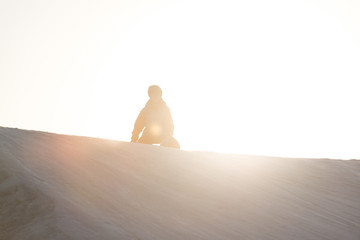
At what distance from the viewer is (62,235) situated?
162cm

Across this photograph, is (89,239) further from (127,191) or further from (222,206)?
(222,206)

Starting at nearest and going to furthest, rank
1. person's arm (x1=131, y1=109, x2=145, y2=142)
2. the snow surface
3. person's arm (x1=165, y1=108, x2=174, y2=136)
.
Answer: the snow surface, person's arm (x1=165, y1=108, x2=174, y2=136), person's arm (x1=131, y1=109, x2=145, y2=142)

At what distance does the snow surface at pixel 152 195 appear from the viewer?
1819mm

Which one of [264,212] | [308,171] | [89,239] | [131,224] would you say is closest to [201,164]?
[264,212]

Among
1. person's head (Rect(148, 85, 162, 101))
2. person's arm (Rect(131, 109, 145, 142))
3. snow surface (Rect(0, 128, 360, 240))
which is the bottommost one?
snow surface (Rect(0, 128, 360, 240))

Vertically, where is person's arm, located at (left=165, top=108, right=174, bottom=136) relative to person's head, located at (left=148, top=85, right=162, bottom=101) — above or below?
below

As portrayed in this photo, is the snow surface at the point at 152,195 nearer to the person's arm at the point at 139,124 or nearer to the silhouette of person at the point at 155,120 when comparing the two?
the silhouette of person at the point at 155,120

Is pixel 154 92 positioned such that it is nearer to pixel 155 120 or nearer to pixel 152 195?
pixel 155 120

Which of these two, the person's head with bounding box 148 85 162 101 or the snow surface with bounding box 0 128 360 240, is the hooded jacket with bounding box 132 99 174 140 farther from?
the snow surface with bounding box 0 128 360 240

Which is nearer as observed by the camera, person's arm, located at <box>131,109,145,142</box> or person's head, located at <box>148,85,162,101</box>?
person's head, located at <box>148,85,162,101</box>

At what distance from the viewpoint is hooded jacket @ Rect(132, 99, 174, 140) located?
19.2 feet

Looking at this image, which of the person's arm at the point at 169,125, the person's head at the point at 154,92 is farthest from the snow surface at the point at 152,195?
the person's head at the point at 154,92

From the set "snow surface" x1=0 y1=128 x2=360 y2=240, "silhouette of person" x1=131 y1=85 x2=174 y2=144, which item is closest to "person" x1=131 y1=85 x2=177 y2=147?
"silhouette of person" x1=131 y1=85 x2=174 y2=144

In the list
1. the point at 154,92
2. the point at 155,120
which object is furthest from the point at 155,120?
the point at 154,92
